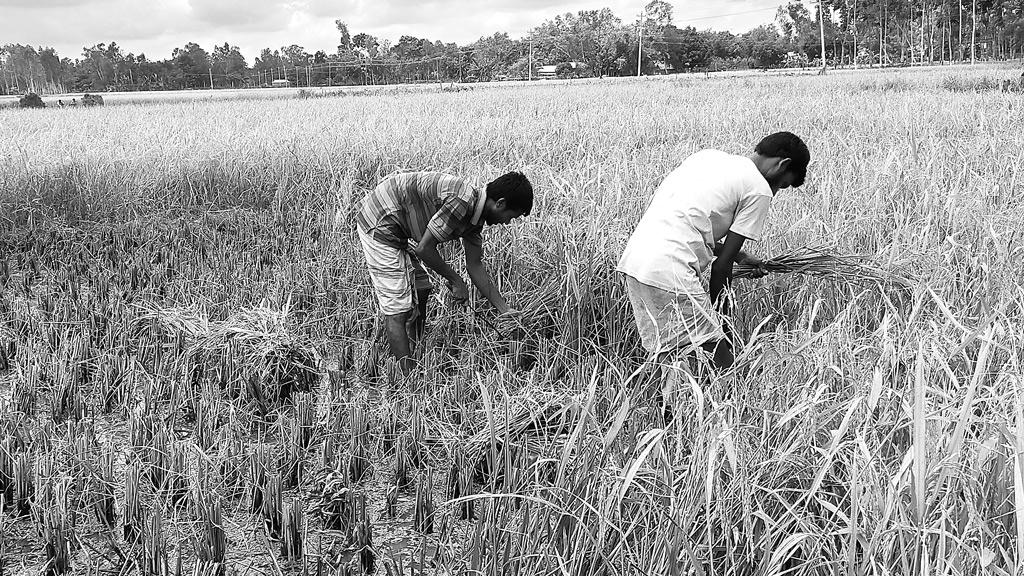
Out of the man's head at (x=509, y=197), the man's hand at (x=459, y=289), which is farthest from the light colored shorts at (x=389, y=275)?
the man's head at (x=509, y=197)

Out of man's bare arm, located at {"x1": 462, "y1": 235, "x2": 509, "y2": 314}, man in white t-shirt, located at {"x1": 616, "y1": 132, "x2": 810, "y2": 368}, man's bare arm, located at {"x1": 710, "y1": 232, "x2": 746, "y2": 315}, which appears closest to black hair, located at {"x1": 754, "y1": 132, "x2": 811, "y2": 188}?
man in white t-shirt, located at {"x1": 616, "y1": 132, "x2": 810, "y2": 368}

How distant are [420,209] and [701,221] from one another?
3.78 feet

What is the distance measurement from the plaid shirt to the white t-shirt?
68 centimetres

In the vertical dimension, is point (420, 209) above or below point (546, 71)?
below

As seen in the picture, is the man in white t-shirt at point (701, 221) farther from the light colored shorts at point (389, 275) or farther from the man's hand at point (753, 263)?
the light colored shorts at point (389, 275)

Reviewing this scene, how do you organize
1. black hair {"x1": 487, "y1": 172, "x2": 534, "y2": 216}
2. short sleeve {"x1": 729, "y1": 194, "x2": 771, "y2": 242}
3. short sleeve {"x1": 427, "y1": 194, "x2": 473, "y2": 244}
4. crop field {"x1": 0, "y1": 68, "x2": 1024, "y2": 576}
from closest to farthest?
crop field {"x1": 0, "y1": 68, "x2": 1024, "y2": 576} → short sleeve {"x1": 729, "y1": 194, "x2": 771, "y2": 242} → black hair {"x1": 487, "y1": 172, "x2": 534, "y2": 216} → short sleeve {"x1": 427, "y1": 194, "x2": 473, "y2": 244}

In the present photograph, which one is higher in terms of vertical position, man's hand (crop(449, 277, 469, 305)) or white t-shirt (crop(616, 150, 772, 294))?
white t-shirt (crop(616, 150, 772, 294))

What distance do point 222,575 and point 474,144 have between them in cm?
557

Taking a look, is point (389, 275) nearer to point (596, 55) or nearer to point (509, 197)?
point (509, 197)

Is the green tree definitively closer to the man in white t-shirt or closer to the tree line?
the tree line

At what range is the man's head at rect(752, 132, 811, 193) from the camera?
2627mm

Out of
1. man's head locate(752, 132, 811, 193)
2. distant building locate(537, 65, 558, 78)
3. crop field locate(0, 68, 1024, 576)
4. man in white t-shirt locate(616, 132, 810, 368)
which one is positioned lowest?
crop field locate(0, 68, 1024, 576)

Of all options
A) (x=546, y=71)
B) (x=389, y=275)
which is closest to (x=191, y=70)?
(x=546, y=71)

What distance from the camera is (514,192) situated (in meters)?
2.81
